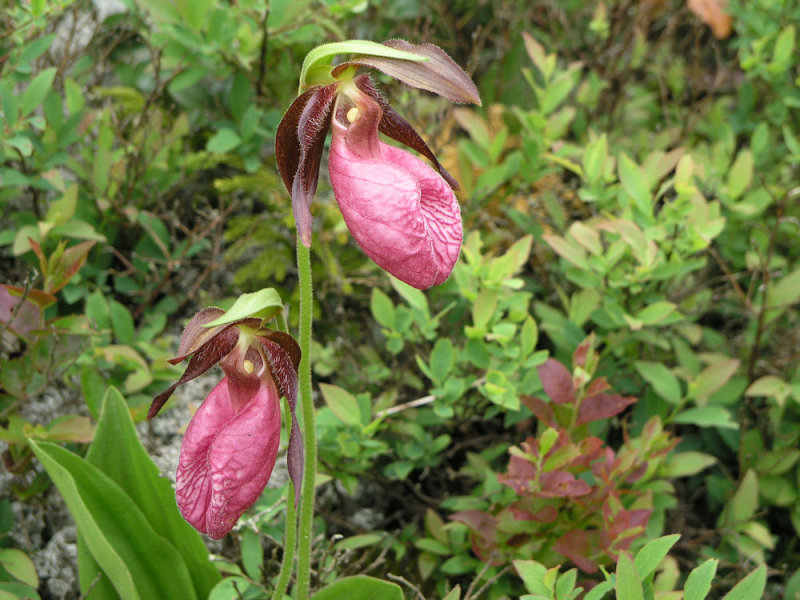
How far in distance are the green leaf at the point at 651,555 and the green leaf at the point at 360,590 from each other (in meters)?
0.33

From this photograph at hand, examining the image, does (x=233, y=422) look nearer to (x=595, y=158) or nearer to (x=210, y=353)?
(x=210, y=353)

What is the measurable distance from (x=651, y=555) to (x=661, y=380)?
1.94 ft

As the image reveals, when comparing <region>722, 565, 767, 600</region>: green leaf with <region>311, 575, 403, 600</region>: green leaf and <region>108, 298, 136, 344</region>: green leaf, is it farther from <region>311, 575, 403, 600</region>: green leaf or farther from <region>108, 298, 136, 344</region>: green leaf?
<region>108, 298, 136, 344</region>: green leaf

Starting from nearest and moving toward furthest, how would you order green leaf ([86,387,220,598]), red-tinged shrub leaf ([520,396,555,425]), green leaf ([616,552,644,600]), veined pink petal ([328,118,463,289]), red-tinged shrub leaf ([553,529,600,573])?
veined pink petal ([328,118,463,289]) < green leaf ([616,552,644,600]) < green leaf ([86,387,220,598]) < red-tinged shrub leaf ([553,529,600,573]) < red-tinged shrub leaf ([520,396,555,425])

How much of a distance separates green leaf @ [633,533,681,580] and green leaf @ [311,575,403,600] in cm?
33

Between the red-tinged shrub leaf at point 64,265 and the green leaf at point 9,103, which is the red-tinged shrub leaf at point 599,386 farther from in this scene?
the green leaf at point 9,103

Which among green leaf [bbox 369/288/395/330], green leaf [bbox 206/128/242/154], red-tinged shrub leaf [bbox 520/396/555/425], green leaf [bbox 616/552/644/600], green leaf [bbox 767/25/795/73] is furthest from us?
green leaf [bbox 767/25/795/73]

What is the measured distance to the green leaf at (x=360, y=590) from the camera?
108 cm

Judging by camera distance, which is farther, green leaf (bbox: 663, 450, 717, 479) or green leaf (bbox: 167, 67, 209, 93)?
green leaf (bbox: 167, 67, 209, 93)

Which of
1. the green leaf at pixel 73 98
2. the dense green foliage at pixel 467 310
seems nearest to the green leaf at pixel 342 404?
the dense green foliage at pixel 467 310

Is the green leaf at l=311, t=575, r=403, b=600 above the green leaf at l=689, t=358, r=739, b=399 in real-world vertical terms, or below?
below

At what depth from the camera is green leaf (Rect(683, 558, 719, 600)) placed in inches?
38.4

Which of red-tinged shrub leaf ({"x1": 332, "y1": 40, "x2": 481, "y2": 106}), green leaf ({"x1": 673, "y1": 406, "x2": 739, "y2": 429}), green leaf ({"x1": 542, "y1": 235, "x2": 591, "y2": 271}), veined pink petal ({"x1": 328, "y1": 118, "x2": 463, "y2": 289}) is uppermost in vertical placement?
red-tinged shrub leaf ({"x1": 332, "y1": 40, "x2": 481, "y2": 106})

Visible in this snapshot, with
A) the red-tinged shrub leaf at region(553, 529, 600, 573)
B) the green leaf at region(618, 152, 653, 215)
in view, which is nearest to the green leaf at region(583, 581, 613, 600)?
the red-tinged shrub leaf at region(553, 529, 600, 573)
